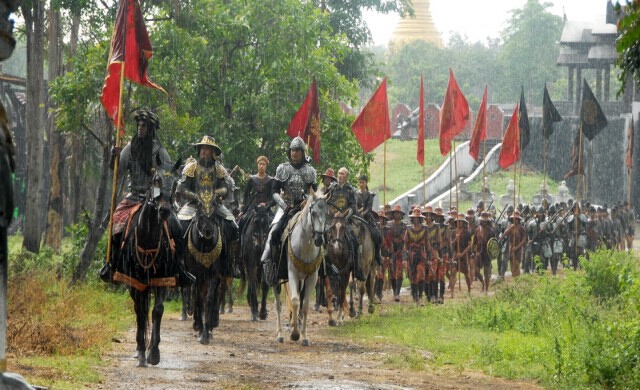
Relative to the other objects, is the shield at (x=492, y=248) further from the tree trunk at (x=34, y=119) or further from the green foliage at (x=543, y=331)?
the tree trunk at (x=34, y=119)

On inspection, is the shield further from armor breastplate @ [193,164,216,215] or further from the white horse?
armor breastplate @ [193,164,216,215]

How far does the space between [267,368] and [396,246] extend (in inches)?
448

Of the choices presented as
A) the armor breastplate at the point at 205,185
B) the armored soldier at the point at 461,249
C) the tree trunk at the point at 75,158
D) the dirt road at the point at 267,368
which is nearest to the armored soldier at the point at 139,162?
the dirt road at the point at 267,368

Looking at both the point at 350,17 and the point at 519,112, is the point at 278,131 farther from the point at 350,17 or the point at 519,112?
the point at 350,17

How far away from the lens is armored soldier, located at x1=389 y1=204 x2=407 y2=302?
24.6 m

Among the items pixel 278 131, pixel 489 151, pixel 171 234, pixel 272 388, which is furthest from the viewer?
pixel 489 151

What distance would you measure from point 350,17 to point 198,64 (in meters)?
14.7

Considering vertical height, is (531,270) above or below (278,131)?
below

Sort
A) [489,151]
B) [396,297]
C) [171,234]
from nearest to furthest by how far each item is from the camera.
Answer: [171,234], [396,297], [489,151]

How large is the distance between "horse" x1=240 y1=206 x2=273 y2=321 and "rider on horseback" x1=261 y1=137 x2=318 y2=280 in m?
1.28

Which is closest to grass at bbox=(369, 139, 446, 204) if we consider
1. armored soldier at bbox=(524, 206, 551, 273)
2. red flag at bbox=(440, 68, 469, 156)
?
armored soldier at bbox=(524, 206, 551, 273)

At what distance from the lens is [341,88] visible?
1105 inches

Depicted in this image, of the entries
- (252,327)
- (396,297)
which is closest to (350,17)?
(396,297)

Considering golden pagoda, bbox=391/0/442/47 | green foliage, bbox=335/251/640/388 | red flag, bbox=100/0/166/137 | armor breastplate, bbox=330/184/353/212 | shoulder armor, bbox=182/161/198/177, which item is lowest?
green foliage, bbox=335/251/640/388
